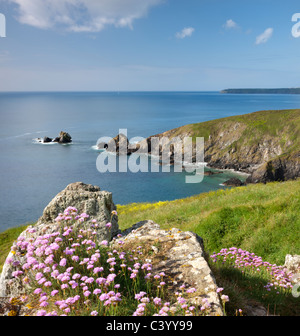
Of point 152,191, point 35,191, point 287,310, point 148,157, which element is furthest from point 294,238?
point 148,157

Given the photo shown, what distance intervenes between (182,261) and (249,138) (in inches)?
4304

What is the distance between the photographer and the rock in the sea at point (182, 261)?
15.1ft

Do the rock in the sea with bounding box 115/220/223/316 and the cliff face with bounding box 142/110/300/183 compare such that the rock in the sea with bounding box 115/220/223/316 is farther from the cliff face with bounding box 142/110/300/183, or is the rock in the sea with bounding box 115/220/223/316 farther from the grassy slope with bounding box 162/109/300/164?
the grassy slope with bounding box 162/109/300/164

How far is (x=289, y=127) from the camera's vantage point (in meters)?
104

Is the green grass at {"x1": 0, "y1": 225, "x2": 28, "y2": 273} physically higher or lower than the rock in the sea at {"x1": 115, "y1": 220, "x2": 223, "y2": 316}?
lower

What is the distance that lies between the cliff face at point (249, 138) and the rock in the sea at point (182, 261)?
3251 inches

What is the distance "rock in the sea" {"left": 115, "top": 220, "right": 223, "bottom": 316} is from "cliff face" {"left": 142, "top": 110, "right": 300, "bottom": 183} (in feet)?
271

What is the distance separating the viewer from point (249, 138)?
351 feet

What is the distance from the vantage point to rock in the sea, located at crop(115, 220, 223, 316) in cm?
459

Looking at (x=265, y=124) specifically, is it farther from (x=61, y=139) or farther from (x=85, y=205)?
(x=85, y=205)

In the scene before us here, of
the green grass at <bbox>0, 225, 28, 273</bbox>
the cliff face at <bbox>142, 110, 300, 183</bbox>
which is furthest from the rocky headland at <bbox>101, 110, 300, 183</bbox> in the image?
the green grass at <bbox>0, 225, 28, 273</bbox>

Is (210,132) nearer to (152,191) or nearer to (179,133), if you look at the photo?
(179,133)

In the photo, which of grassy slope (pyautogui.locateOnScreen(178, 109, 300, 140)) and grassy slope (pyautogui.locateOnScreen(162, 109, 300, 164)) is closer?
grassy slope (pyautogui.locateOnScreen(162, 109, 300, 164))

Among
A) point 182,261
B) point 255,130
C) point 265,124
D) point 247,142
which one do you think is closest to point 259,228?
point 182,261
